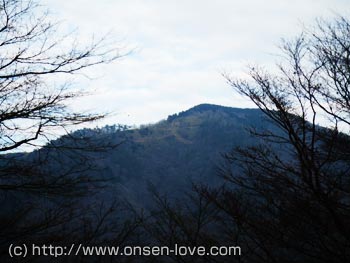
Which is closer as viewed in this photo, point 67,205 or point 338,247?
point 338,247

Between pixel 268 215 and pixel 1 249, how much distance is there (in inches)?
132

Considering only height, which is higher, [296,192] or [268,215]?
[296,192]

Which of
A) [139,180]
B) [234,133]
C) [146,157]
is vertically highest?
[234,133]

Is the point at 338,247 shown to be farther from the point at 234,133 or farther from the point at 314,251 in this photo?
the point at 234,133

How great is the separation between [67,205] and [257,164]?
2483mm

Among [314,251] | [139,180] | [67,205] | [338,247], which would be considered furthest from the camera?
[139,180]

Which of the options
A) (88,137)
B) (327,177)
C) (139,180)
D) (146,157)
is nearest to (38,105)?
(88,137)

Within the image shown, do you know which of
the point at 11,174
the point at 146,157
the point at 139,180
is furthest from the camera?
the point at 146,157

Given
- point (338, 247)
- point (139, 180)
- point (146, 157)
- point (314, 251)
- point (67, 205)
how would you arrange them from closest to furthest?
point (338, 247)
point (314, 251)
point (67, 205)
point (139, 180)
point (146, 157)

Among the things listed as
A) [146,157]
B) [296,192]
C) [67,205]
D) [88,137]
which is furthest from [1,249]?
[146,157]

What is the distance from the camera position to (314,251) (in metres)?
3.43

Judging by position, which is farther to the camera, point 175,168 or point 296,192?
point 175,168

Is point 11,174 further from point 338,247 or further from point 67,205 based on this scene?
point 338,247

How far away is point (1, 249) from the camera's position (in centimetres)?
386
